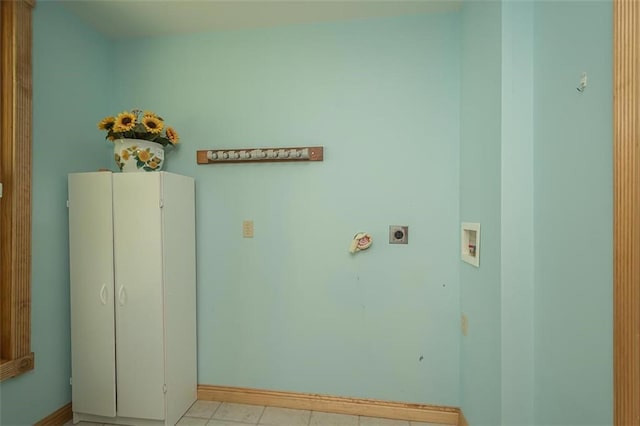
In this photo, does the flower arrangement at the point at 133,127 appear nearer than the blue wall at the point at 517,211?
No

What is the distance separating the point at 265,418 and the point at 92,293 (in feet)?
4.35

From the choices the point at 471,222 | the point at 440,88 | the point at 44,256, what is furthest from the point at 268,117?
the point at 44,256

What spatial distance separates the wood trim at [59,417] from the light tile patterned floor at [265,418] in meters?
0.04

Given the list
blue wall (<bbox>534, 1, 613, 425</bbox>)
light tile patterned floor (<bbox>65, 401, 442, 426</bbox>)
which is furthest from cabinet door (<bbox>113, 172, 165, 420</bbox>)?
blue wall (<bbox>534, 1, 613, 425</bbox>)

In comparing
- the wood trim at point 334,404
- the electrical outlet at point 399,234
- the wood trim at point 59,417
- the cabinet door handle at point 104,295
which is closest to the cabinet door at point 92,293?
the cabinet door handle at point 104,295

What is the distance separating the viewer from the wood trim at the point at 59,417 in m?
1.56

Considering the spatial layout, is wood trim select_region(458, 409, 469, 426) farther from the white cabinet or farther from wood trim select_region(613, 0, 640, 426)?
the white cabinet

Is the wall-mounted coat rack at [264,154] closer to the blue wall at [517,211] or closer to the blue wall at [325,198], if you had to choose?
the blue wall at [325,198]

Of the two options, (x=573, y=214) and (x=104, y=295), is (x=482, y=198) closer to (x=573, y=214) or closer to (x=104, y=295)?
(x=573, y=214)

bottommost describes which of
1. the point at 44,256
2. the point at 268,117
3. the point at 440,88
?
the point at 44,256

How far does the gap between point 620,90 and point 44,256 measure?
8.81 ft

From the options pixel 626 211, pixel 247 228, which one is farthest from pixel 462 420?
pixel 247 228

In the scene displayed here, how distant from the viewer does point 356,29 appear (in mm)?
1771

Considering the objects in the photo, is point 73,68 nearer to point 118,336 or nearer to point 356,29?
point 118,336
